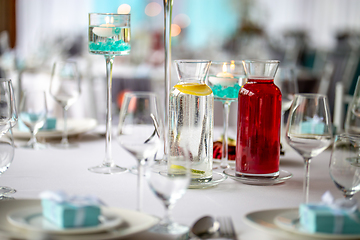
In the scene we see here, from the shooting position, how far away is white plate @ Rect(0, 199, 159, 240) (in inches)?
22.8

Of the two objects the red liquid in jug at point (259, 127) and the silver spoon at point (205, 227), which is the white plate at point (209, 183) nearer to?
the red liquid in jug at point (259, 127)

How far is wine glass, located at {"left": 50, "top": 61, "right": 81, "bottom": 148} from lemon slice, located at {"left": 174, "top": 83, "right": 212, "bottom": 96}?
57cm

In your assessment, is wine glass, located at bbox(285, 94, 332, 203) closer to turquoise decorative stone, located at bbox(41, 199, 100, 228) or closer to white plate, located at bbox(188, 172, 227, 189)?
white plate, located at bbox(188, 172, 227, 189)

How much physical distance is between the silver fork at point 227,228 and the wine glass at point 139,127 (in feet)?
0.53

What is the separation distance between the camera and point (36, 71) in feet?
10.3

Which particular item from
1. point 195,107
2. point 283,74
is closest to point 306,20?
point 283,74

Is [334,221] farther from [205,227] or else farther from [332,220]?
[205,227]

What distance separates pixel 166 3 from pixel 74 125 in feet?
2.29

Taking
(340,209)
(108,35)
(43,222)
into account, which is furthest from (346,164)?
(108,35)

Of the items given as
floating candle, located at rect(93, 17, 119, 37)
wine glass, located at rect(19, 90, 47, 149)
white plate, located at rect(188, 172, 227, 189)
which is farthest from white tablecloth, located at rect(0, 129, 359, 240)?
floating candle, located at rect(93, 17, 119, 37)

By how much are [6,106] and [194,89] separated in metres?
0.41

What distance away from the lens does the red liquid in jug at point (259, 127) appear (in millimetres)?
949

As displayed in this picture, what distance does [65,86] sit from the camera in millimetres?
1414

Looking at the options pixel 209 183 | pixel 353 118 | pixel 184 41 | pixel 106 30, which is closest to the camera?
pixel 209 183
